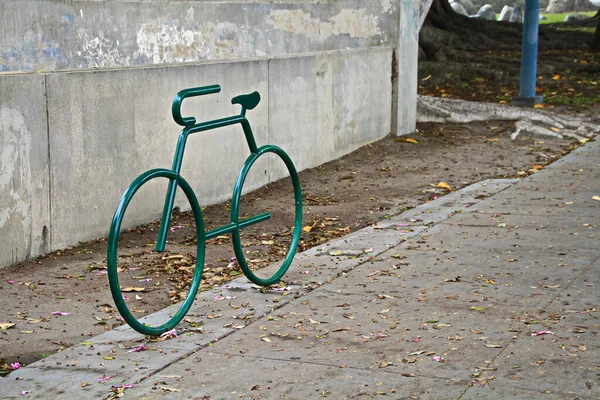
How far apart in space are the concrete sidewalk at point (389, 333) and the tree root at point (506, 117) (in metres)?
5.06

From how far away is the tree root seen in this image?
1178 centimetres

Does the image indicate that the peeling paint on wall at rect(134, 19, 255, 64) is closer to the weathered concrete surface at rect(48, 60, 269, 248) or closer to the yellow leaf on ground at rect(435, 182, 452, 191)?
the weathered concrete surface at rect(48, 60, 269, 248)

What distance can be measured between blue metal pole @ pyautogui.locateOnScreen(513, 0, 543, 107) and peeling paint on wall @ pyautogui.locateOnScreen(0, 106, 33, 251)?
916 centimetres

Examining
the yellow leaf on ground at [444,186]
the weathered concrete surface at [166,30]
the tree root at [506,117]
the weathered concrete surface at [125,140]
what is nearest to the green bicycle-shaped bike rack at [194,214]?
the weathered concrete surface at [125,140]

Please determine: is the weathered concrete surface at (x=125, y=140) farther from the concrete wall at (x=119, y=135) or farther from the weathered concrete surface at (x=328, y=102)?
the weathered concrete surface at (x=328, y=102)

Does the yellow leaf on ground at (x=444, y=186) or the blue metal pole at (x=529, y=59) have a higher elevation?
the blue metal pole at (x=529, y=59)

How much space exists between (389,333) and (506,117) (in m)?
8.45

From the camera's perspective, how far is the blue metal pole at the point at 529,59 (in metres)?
13.7

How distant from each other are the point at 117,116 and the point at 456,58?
505 inches

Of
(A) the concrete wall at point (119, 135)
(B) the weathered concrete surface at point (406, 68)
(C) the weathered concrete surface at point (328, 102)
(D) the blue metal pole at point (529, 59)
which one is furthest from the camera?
(D) the blue metal pole at point (529, 59)

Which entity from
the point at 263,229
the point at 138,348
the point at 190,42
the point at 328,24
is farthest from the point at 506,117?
the point at 138,348

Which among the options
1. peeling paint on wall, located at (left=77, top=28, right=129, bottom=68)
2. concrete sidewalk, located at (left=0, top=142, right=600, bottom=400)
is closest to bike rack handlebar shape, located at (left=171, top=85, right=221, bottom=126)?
concrete sidewalk, located at (left=0, top=142, right=600, bottom=400)

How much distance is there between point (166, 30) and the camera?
25.9 feet

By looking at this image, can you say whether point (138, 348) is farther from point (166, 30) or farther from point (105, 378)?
point (166, 30)
